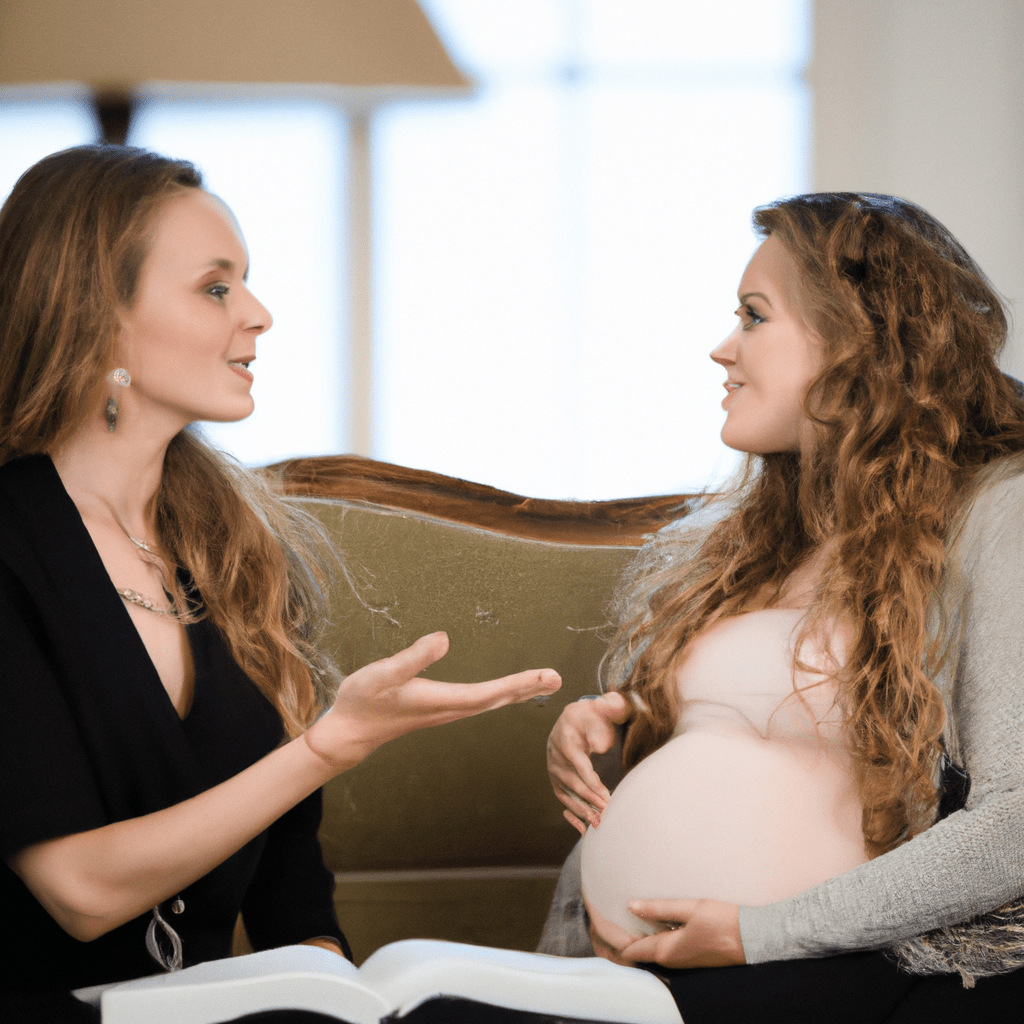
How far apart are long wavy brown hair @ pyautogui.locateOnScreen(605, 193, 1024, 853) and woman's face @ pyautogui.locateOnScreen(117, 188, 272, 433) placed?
1.94 feet

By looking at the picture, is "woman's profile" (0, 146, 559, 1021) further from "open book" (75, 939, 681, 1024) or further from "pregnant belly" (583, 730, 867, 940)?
"pregnant belly" (583, 730, 867, 940)

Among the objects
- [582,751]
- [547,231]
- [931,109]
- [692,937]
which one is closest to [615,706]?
[582,751]

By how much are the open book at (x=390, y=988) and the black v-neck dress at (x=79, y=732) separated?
191mm

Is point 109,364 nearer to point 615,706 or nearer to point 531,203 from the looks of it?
point 615,706

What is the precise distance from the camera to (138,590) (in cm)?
106

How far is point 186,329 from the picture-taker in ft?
3.51

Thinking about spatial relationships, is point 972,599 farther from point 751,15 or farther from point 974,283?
point 751,15

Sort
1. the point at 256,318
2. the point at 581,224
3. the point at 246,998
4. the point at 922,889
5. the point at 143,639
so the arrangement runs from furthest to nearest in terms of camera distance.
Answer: the point at 581,224, the point at 256,318, the point at 143,639, the point at 922,889, the point at 246,998

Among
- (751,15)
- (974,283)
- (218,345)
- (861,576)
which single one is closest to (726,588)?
(861,576)

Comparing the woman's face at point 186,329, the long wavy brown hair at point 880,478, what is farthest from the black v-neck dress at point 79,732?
the long wavy brown hair at point 880,478

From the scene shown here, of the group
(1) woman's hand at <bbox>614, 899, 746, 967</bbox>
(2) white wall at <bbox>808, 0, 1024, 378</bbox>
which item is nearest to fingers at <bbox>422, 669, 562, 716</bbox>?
(1) woman's hand at <bbox>614, 899, 746, 967</bbox>

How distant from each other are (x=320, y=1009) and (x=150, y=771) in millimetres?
354

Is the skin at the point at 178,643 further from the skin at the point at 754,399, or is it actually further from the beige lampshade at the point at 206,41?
the beige lampshade at the point at 206,41

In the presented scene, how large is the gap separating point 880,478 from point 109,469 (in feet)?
2.73
